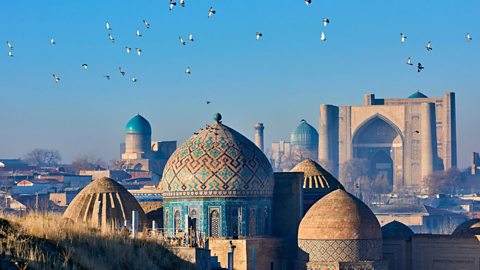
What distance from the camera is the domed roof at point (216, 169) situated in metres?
30.8

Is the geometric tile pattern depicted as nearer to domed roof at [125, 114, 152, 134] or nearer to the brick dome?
the brick dome

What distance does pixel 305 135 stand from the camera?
120688 mm

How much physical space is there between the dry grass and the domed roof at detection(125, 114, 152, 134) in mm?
79068

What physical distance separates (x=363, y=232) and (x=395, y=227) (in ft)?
13.9

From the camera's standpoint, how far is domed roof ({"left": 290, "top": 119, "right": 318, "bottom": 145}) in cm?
12025

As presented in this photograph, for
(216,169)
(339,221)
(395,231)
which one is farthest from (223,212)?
(395,231)

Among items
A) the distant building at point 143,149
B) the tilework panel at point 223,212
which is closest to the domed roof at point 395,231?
the tilework panel at point 223,212

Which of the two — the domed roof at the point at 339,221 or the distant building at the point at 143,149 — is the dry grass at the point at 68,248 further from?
the distant building at the point at 143,149

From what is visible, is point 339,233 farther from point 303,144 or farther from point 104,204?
point 303,144

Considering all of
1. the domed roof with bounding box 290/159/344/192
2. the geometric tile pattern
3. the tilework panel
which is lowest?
the geometric tile pattern

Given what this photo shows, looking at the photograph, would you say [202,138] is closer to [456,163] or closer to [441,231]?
[441,231]

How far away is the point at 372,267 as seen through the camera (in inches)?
1185

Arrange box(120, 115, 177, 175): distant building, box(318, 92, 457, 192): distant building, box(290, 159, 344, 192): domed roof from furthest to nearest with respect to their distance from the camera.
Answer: box(318, 92, 457, 192): distant building < box(120, 115, 177, 175): distant building < box(290, 159, 344, 192): domed roof

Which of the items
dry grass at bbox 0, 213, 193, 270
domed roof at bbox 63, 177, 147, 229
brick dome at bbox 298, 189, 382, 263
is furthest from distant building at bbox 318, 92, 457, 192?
dry grass at bbox 0, 213, 193, 270
